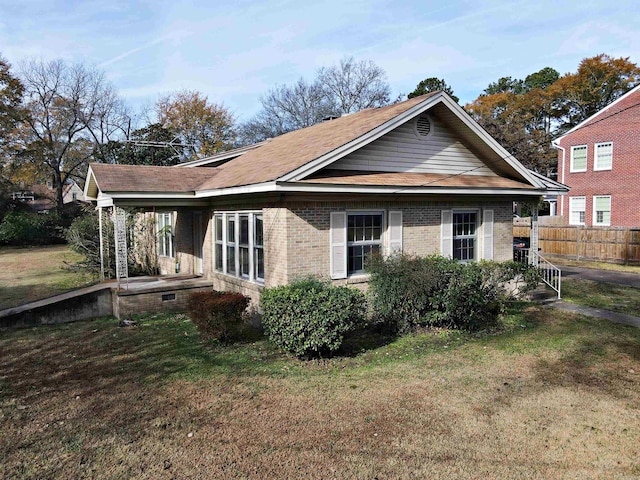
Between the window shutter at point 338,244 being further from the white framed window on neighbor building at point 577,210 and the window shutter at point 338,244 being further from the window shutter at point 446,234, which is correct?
the white framed window on neighbor building at point 577,210

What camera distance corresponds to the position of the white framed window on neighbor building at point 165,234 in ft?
53.3

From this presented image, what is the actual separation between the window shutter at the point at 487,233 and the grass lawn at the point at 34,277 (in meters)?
12.9

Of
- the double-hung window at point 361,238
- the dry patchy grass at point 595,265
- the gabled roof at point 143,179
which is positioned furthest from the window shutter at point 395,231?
the dry patchy grass at point 595,265

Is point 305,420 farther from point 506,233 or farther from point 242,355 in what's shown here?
point 506,233

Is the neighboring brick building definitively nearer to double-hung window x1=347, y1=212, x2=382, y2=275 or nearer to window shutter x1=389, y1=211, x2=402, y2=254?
window shutter x1=389, y1=211, x2=402, y2=254

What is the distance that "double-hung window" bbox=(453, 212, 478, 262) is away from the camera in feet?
41.5

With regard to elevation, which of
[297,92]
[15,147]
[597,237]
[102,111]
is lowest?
[597,237]

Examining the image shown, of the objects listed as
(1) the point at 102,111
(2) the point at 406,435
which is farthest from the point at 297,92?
(2) the point at 406,435

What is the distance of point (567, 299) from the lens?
13102 millimetres

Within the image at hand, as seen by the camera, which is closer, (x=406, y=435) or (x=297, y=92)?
(x=406, y=435)

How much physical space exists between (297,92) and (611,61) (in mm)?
Answer: 29647

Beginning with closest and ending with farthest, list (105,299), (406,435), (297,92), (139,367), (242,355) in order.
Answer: (406,435), (139,367), (242,355), (105,299), (297,92)

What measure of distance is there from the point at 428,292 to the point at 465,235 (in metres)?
4.11

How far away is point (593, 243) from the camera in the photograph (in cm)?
2230
